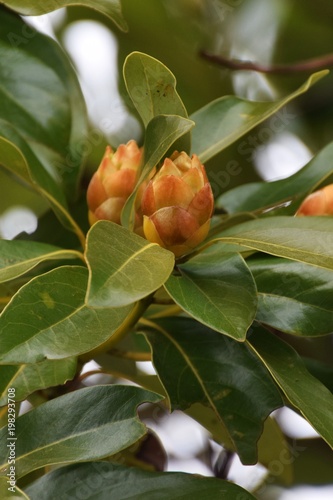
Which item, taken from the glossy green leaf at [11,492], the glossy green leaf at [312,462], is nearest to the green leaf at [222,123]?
the glossy green leaf at [11,492]

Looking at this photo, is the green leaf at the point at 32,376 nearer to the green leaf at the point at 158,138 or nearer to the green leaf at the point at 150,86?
the green leaf at the point at 158,138

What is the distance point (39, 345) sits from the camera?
0.71 meters

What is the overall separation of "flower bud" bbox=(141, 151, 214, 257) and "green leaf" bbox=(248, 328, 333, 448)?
147mm

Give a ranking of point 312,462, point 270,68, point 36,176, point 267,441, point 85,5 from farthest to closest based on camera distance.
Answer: point 270,68
point 312,462
point 267,441
point 36,176
point 85,5

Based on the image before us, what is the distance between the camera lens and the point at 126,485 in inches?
34.2

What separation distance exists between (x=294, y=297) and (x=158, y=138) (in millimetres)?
258

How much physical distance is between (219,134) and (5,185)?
0.51 metres

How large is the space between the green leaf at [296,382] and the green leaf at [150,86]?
0.27m

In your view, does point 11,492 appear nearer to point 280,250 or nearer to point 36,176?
point 280,250


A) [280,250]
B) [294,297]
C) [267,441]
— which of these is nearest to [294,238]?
[280,250]

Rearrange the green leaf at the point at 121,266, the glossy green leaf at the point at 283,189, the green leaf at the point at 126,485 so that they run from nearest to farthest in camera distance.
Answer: the green leaf at the point at 121,266 → the green leaf at the point at 126,485 → the glossy green leaf at the point at 283,189

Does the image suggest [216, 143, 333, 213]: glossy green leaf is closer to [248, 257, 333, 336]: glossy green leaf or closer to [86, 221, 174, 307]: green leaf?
[248, 257, 333, 336]: glossy green leaf

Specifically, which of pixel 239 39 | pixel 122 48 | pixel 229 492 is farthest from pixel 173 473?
pixel 239 39

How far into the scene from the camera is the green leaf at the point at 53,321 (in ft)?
2.30
